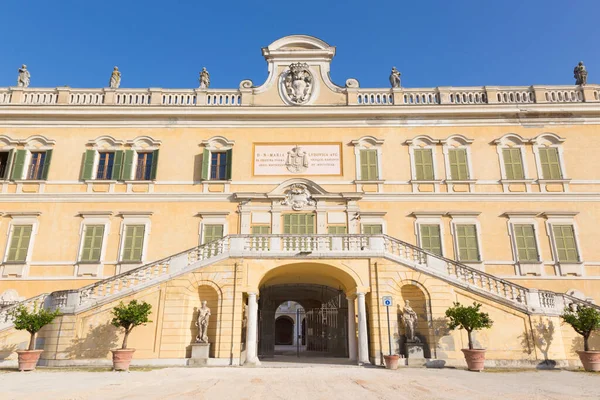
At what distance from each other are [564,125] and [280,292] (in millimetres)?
15782

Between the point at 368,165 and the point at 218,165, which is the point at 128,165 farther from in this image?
the point at 368,165

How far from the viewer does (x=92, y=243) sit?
18438mm

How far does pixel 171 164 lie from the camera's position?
19.9 meters

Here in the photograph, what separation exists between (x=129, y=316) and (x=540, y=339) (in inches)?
511

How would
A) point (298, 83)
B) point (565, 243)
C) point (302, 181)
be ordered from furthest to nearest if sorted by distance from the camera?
1. point (298, 83)
2. point (302, 181)
3. point (565, 243)

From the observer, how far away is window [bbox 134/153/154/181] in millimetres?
19672

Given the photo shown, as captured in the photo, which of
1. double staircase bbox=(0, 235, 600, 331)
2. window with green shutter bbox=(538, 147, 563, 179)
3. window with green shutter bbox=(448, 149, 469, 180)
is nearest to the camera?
double staircase bbox=(0, 235, 600, 331)

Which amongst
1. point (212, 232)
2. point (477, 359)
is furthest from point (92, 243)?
point (477, 359)

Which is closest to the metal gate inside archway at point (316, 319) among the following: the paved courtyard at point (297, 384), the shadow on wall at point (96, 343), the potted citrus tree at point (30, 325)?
the paved courtyard at point (297, 384)

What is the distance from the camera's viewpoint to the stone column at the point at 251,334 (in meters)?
13.8

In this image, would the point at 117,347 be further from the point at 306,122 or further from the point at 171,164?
the point at 306,122

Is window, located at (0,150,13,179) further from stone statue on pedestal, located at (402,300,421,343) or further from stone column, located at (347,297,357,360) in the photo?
stone statue on pedestal, located at (402,300,421,343)

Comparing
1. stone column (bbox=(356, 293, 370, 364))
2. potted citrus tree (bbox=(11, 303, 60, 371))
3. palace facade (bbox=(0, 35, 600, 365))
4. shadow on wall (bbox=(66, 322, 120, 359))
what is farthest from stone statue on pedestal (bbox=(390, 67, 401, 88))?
potted citrus tree (bbox=(11, 303, 60, 371))

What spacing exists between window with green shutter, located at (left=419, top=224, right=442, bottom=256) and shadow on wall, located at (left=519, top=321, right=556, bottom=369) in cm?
519
